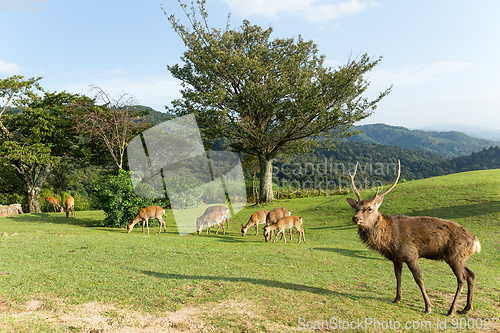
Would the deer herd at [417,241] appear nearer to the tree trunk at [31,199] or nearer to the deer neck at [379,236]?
the deer neck at [379,236]

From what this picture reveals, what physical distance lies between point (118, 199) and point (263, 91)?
1441 cm

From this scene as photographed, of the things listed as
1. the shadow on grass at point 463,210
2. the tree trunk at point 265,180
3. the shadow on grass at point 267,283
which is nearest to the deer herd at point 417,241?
the shadow on grass at point 267,283

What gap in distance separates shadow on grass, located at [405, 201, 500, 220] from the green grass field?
15.6 ft

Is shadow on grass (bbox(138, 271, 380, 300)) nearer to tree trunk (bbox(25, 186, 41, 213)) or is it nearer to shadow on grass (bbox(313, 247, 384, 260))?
shadow on grass (bbox(313, 247, 384, 260))

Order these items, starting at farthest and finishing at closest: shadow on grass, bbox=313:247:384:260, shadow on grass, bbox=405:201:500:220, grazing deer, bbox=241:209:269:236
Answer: shadow on grass, bbox=405:201:500:220
grazing deer, bbox=241:209:269:236
shadow on grass, bbox=313:247:384:260

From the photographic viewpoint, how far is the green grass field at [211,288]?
14.4 ft

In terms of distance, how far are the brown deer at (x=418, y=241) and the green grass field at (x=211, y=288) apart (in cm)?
64

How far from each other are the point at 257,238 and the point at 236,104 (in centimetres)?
1511

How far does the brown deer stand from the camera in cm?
516

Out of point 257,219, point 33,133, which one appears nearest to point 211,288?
point 257,219

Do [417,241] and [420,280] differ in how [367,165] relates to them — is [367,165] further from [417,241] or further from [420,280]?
[420,280]

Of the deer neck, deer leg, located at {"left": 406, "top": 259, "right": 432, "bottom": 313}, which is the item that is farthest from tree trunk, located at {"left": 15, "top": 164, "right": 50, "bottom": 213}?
deer leg, located at {"left": 406, "top": 259, "right": 432, "bottom": 313}

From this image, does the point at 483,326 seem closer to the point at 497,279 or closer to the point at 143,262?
the point at 497,279

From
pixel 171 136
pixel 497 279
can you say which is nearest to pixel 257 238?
pixel 497 279
